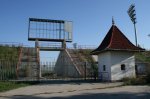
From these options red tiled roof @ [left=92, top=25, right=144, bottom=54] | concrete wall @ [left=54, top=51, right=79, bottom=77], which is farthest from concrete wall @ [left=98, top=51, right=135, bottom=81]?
concrete wall @ [left=54, top=51, right=79, bottom=77]

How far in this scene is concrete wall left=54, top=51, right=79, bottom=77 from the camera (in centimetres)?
Answer: 3919

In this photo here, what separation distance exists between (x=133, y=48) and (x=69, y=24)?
25.6 meters

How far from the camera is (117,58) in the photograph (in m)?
26.4

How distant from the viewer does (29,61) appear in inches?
1603

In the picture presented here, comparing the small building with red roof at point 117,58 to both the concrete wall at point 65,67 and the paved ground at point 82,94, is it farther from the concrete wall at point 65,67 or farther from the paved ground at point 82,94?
the concrete wall at point 65,67

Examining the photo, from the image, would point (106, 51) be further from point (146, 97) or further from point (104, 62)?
point (146, 97)

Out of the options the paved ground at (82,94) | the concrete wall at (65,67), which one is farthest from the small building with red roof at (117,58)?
the concrete wall at (65,67)

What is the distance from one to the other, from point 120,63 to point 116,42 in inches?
90.7

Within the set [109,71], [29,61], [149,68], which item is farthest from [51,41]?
[149,68]

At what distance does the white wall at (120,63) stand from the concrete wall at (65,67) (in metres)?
11.6

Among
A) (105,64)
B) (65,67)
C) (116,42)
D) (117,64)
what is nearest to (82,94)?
(117,64)

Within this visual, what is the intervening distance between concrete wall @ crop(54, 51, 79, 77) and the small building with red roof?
1058cm

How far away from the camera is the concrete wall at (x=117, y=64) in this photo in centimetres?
2609

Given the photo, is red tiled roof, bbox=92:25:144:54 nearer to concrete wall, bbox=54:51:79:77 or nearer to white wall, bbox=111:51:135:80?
white wall, bbox=111:51:135:80
